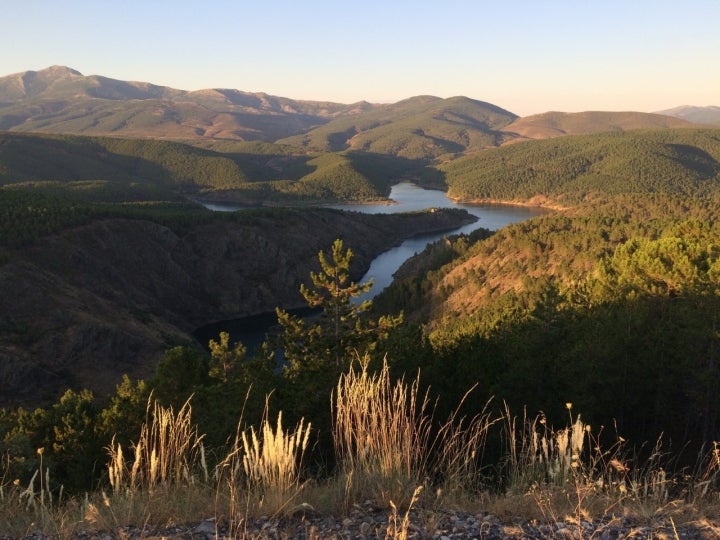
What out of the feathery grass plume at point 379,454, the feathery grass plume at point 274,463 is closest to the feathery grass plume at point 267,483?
the feathery grass plume at point 274,463

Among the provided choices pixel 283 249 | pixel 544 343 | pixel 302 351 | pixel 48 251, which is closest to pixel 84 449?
pixel 302 351

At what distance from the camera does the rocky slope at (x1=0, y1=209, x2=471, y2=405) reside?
6656 cm

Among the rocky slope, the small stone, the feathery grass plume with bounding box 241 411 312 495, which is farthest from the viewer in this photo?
the rocky slope

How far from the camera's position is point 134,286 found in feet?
348

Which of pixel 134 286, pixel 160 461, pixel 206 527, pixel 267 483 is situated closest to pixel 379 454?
pixel 267 483

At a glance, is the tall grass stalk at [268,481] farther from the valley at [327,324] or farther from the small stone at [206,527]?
the valley at [327,324]

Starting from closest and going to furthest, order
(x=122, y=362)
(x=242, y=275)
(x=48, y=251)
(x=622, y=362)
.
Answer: (x=622, y=362) → (x=122, y=362) → (x=48, y=251) → (x=242, y=275)

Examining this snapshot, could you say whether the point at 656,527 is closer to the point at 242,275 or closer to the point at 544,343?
the point at 544,343

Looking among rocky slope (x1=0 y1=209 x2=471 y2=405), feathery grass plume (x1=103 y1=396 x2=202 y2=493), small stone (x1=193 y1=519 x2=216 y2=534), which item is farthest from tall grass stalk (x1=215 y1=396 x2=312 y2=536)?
rocky slope (x1=0 y1=209 x2=471 y2=405)

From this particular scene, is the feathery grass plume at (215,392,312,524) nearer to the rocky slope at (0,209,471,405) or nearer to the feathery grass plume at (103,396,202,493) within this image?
the feathery grass plume at (103,396,202,493)

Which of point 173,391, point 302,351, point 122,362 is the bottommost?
point 122,362

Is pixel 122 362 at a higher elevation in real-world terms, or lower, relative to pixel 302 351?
lower

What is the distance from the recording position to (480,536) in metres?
5.70

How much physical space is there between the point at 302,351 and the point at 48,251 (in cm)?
8146
